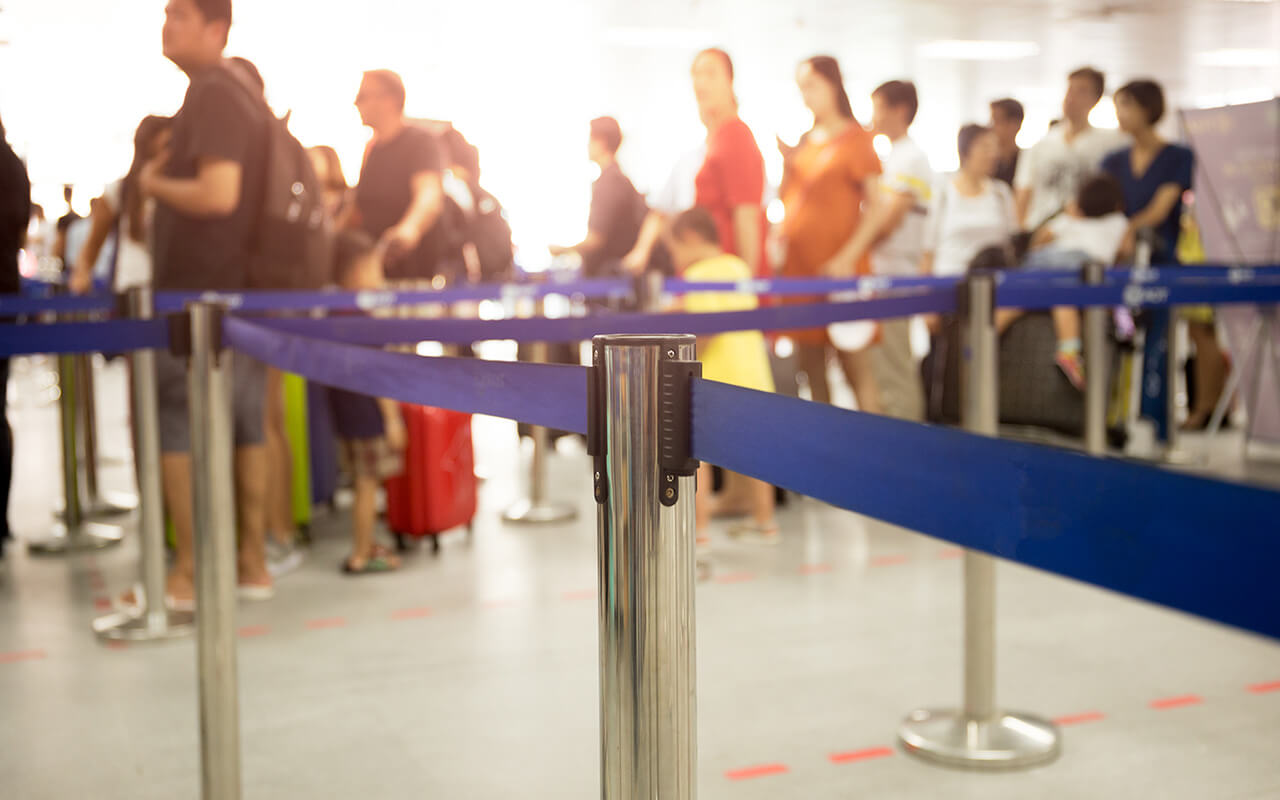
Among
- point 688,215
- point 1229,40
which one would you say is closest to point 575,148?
point 1229,40

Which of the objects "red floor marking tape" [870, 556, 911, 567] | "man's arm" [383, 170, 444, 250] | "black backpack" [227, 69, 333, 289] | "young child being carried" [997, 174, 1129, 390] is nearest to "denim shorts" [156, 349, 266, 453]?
"black backpack" [227, 69, 333, 289]

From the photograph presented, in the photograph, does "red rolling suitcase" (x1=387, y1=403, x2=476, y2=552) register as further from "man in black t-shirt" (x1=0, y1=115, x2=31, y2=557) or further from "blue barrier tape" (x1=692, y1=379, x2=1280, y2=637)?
"blue barrier tape" (x1=692, y1=379, x2=1280, y2=637)

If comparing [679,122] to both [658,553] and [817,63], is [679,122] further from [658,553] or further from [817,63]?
[658,553]

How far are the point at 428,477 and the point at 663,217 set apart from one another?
215 cm

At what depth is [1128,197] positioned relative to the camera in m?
6.84

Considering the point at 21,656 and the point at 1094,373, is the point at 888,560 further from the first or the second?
the point at 21,656

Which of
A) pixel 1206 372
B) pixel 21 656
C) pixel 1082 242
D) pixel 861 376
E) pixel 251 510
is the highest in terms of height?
pixel 1082 242

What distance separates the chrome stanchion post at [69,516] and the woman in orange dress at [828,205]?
10.2ft

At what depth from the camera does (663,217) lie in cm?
626

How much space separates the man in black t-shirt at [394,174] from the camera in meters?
4.99

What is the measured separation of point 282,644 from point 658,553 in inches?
106

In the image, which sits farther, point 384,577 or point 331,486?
point 331,486

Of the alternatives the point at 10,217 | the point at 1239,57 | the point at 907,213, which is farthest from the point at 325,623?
the point at 1239,57

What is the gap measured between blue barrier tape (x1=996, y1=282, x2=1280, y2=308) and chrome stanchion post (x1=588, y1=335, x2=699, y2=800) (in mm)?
1901
